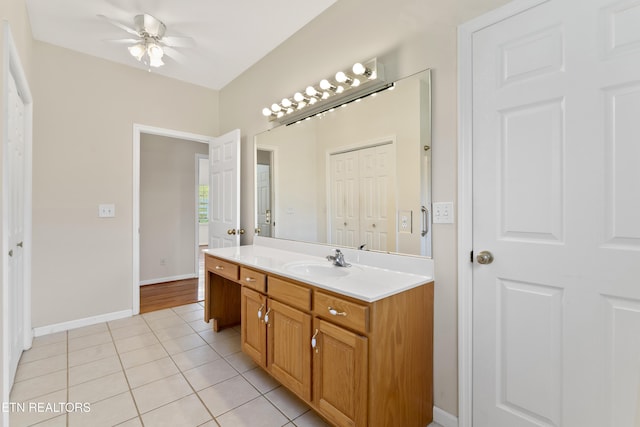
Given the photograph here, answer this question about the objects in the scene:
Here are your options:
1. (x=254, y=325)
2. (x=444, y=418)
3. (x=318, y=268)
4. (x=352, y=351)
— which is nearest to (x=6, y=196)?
(x=254, y=325)

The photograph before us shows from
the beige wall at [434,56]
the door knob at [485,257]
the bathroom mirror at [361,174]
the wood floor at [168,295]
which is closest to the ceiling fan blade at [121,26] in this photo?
the bathroom mirror at [361,174]

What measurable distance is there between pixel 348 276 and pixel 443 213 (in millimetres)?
606

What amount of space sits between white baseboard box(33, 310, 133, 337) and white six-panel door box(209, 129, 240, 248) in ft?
3.68

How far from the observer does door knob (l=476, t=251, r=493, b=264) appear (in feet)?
4.63

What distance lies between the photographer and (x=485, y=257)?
4.66 feet

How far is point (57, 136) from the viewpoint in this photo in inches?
108

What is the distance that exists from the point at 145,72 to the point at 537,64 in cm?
354

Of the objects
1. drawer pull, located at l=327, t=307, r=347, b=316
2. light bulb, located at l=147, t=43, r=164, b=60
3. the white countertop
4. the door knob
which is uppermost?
light bulb, located at l=147, t=43, r=164, b=60

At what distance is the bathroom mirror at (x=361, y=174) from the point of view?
167 cm

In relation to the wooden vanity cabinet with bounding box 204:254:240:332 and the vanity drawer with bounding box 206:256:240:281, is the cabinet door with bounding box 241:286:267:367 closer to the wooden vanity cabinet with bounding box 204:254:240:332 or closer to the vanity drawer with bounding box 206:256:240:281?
the vanity drawer with bounding box 206:256:240:281

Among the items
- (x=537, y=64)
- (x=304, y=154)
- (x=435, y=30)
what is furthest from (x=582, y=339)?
(x=304, y=154)

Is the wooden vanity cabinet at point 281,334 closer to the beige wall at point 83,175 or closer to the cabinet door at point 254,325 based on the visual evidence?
the cabinet door at point 254,325

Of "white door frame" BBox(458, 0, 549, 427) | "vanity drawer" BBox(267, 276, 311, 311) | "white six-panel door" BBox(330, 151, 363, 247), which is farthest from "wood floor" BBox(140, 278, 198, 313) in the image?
"white door frame" BBox(458, 0, 549, 427)

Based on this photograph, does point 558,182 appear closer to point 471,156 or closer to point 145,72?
point 471,156
